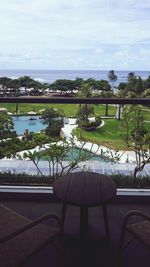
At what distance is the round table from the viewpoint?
212cm

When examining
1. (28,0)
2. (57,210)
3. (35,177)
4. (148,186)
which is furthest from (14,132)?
(28,0)

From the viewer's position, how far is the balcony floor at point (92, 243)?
7.83ft

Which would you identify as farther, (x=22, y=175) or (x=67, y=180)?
(x=22, y=175)

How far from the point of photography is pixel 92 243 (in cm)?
262

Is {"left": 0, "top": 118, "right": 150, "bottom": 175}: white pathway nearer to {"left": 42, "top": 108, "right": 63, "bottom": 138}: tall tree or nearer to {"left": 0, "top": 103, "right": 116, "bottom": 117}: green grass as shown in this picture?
{"left": 42, "top": 108, "right": 63, "bottom": 138}: tall tree

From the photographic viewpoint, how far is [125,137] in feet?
11.8

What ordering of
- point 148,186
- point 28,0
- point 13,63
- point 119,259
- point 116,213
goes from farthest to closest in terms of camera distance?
point 13,63
point 28,0
point 148,186
point 116,213
point 119,259

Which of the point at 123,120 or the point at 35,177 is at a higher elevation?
the point at 123,120

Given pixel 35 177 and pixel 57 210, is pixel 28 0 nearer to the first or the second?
pixel 35 177

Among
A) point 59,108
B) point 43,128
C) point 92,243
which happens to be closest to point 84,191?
point 92,243

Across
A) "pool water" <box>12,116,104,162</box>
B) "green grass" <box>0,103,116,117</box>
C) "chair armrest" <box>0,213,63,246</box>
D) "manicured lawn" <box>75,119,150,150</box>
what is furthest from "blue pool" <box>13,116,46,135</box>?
"chair armrest" <box>0,213,63,246</box>

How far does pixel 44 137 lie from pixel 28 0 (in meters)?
3.25

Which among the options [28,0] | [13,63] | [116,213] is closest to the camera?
[116,213]

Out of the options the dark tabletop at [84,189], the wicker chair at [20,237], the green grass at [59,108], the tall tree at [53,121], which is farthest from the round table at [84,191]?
the tall tree at [53,121]
